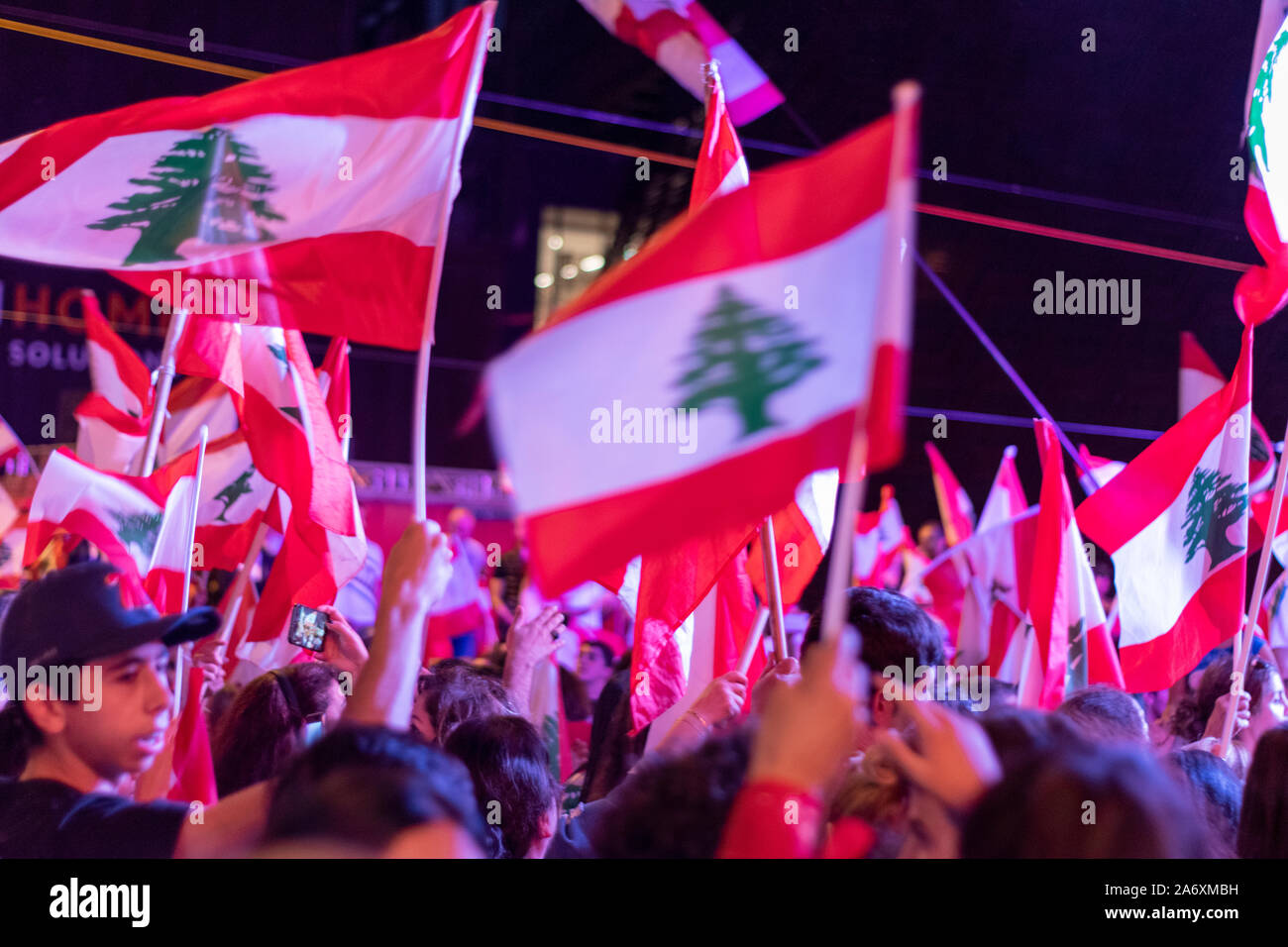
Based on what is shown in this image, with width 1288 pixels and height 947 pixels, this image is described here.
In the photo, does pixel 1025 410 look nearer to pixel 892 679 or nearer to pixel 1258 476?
pixel 1258 476

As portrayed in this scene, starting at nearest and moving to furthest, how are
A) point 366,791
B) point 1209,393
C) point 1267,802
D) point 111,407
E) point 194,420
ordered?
point 366,791, point 1267,802, point 111,407, point 194,420, point 1209,393

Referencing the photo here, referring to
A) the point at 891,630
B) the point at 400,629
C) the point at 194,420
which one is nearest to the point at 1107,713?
the point at 891,630

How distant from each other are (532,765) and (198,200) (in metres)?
1.78

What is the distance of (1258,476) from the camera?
6184mm

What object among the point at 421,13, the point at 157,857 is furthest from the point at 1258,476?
the point at 421,13

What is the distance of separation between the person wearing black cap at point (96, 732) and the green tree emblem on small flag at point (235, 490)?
301 centimetres

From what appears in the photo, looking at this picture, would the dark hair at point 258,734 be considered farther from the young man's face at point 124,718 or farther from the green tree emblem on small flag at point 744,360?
the green tree emblem on small flag at point 744,360

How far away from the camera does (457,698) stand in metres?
3.86

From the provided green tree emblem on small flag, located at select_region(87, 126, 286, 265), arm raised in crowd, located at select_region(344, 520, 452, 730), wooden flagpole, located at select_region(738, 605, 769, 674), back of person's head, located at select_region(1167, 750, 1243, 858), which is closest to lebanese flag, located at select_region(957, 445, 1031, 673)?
wooden flagpole, located at select_region(738, 605, 769, 674)

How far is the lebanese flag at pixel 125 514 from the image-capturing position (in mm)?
4043

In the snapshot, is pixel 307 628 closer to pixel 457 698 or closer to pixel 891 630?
pixel 457 698

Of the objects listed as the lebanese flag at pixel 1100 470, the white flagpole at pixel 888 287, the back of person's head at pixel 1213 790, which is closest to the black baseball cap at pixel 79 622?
the white flagpole at pixel 888 287

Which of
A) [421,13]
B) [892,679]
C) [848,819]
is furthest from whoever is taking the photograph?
[421,13]
